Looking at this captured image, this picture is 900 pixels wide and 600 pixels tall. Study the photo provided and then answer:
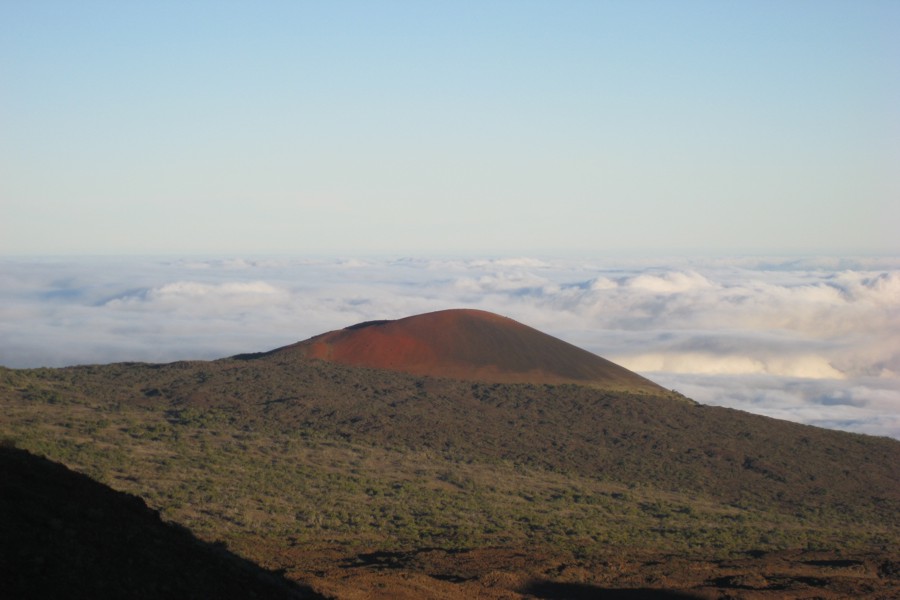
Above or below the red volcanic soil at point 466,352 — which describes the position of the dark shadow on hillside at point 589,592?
below

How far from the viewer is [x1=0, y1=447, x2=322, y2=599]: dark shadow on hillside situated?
31.2 feet

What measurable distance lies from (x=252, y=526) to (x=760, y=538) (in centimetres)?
1505

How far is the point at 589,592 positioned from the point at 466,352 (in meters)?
36.4

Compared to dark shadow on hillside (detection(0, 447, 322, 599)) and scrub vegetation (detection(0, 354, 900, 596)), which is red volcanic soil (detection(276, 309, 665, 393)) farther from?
dark shadow on hillside (detection(0, 447, 322, 599))

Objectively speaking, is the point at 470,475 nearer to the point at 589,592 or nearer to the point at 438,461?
the point at 438,461

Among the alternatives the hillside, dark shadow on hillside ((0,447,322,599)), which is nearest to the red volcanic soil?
the hillside

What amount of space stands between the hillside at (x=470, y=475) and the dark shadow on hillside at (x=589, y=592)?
0.26 ft

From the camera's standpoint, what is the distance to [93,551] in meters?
10.5

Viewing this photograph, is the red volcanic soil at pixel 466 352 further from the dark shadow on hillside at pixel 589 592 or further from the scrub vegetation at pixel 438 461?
the dark shadow on hillside at pixel 589 592

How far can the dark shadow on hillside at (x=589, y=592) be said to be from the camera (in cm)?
1847

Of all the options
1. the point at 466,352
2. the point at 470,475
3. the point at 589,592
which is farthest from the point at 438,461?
the point at 589,592

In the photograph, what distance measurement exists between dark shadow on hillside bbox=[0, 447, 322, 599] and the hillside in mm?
3644

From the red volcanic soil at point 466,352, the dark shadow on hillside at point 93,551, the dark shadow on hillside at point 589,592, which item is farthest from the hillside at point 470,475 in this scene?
the dark shadow on hillside at point 93,551

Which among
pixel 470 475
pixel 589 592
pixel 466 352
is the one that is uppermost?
pixel 466 352
